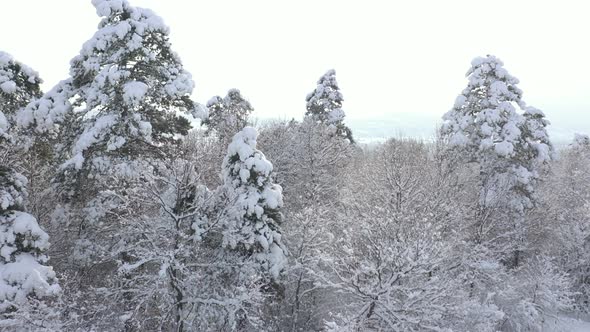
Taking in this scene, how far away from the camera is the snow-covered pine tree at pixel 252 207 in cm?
1491

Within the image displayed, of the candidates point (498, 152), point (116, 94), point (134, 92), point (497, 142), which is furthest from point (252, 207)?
→ point (497, 142)

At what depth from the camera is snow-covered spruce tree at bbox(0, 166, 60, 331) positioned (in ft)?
37.7

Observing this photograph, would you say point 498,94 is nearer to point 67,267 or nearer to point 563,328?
point 563,328

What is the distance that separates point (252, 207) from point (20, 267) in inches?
272

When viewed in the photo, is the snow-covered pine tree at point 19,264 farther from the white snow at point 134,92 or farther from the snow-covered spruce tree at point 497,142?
the snow-covered spruce tree at point 497,142

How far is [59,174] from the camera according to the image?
1417 cm

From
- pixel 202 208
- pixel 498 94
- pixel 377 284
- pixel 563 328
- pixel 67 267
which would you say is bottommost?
pixel 563 328

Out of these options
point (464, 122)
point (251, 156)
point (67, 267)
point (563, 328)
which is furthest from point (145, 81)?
point (563, 328)

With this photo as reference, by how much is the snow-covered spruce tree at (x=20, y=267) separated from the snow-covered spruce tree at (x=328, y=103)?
23698 millimetres

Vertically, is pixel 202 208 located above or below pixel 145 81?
below

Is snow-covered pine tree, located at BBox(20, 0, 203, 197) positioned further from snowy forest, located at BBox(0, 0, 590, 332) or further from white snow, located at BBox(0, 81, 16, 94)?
white snow, located at BBox(0, 81, 16, 94)

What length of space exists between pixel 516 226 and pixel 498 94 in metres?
7.38

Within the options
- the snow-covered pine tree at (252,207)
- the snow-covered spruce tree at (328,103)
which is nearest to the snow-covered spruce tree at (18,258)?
the snow-covered pine tree at (252,207)

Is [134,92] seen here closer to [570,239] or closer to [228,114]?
[228,114]
